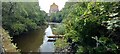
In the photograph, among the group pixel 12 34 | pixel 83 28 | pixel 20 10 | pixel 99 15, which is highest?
pixel 99 15

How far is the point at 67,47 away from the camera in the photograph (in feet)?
16.0

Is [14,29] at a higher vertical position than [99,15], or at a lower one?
lower

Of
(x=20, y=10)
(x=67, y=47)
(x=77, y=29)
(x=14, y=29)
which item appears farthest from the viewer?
(x=20, y=10)

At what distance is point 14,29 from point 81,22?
5995 mm

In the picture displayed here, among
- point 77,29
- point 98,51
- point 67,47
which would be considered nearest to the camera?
point 98,51

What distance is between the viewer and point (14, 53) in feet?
14.5

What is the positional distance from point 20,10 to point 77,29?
275 inches

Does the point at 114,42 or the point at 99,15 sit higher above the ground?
the point at 99,15

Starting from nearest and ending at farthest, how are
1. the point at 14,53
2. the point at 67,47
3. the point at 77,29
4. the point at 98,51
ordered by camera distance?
the point at 98,51 < the point at 77,29 < the point at 14,53 < the point at 67,47

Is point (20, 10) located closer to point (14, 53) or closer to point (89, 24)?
point (14, 53)

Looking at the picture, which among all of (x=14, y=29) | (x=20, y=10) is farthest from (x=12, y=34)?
(x=20, y=10)

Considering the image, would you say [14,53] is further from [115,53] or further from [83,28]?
[115,53]

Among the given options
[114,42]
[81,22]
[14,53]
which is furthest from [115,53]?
[14,53]

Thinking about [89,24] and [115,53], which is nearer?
[115,53]
